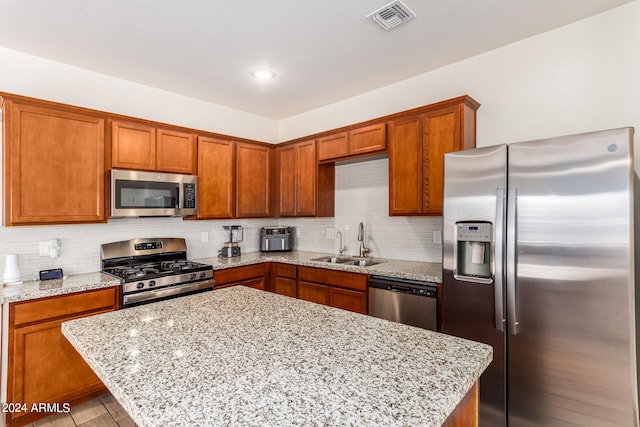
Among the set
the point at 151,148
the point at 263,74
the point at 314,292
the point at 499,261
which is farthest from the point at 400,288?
the point at 151,148

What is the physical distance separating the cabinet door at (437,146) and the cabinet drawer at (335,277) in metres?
0.85

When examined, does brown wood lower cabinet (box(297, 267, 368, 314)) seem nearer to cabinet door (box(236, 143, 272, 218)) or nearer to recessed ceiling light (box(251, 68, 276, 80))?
cabinet door (box(236, 143, 272, 218))

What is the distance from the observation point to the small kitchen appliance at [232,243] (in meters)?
3.90

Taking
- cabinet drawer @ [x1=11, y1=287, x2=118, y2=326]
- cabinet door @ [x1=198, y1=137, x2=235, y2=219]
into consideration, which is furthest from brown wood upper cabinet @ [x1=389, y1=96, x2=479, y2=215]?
cabinet drawer @ [x1=11, y1=287, x2=118, y2=326]

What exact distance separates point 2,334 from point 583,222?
3.67 m

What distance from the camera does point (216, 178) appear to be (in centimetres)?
366

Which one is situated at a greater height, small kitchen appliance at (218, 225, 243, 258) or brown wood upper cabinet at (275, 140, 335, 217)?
brown wood upper cabinet at (275, 140, 335, 217)

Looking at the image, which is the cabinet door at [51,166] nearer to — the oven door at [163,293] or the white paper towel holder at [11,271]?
the white paper towel holder at [11,271]

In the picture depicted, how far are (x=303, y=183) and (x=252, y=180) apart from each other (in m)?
0.63

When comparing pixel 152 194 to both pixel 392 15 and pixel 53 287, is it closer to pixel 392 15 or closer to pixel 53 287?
pixel 53 287

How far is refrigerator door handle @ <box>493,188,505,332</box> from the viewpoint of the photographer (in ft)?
6.55

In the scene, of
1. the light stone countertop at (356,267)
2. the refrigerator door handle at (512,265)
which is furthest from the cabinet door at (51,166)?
the refrigerator door handle at (512,265)

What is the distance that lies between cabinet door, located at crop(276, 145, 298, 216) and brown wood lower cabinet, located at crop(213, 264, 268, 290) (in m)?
0.79

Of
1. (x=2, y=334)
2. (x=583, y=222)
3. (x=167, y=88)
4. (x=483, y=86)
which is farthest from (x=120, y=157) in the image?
(x=583, y=222)
